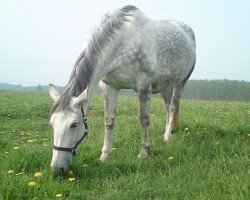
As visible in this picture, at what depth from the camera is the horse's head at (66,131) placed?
4473mm

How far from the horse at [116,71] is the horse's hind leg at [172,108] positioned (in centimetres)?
10

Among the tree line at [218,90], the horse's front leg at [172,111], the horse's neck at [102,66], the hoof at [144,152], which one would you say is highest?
the horse's neck at [102,66]

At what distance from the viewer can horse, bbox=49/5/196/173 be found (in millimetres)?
4562

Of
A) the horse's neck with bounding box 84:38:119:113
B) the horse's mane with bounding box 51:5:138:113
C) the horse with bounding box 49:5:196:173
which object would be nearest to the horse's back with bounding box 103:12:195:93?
the horse with bounding box 49:5:196:173

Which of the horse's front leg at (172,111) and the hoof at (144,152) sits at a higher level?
the horse's front leg at (172,111)

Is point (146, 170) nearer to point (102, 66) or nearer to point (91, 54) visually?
point (102, 66)

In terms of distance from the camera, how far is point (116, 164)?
5.24 metres

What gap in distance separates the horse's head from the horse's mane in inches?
3.7

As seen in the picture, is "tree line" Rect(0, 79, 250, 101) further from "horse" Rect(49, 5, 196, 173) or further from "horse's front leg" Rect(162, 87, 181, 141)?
"horse" Rect(49, 5, 196, 173)

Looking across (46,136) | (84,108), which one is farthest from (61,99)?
(46,136)

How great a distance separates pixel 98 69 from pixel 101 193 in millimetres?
1941

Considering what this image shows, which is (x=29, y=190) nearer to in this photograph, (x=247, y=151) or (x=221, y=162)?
(x=221, y=162)

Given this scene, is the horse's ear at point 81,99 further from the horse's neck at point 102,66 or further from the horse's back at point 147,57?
the horse's back at point 147,57

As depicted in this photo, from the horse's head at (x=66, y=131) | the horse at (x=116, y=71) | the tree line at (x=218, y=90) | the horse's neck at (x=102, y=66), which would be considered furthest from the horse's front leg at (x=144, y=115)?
the tree line at (x=218, y=90)
